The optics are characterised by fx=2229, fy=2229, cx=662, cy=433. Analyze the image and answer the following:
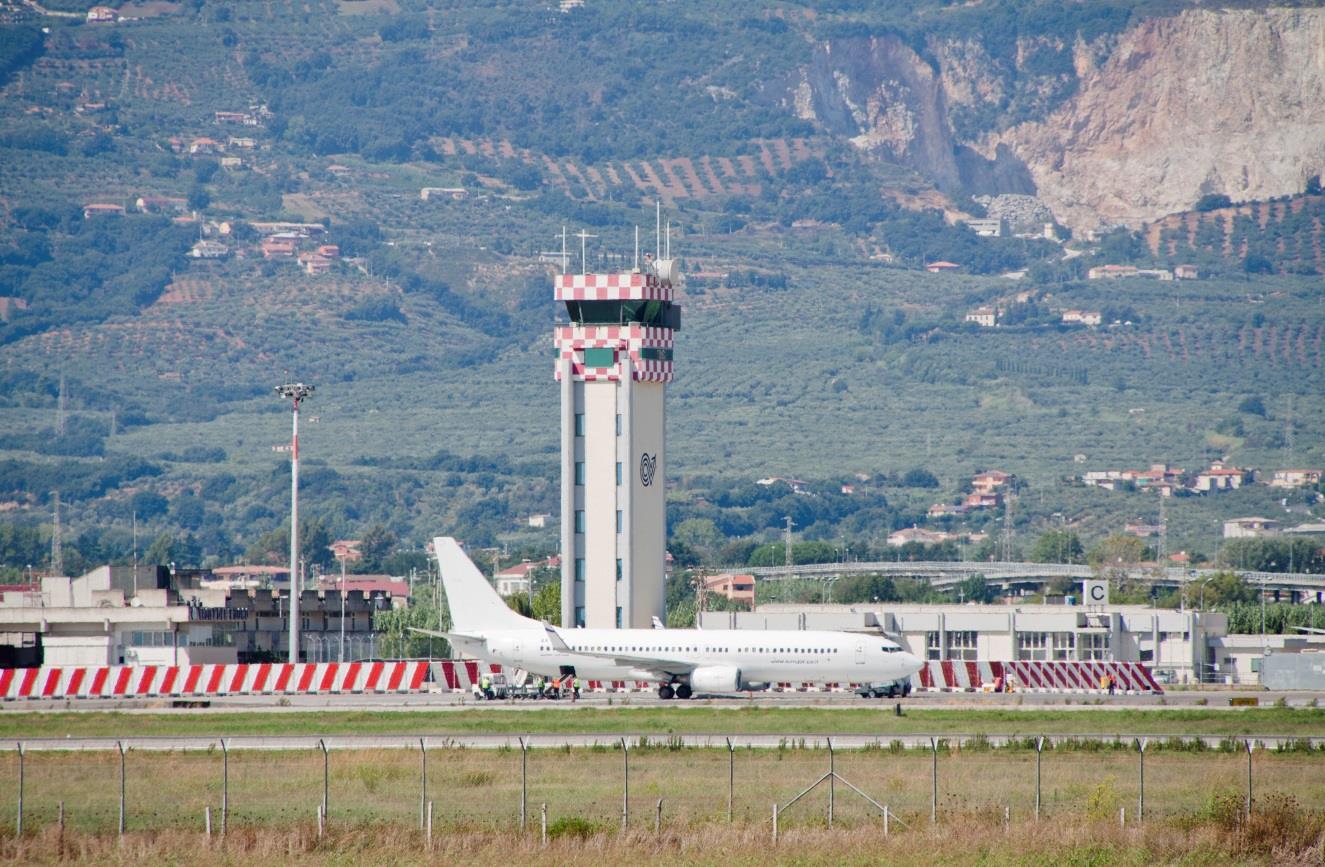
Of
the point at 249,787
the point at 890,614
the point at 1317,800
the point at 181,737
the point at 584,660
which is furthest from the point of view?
the point at 890,614

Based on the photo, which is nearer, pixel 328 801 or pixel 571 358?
pixel 328 801

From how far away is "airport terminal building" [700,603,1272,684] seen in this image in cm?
12044

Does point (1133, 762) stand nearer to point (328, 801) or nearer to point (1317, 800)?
point (1317, 800)

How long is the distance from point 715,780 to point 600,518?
175 feet

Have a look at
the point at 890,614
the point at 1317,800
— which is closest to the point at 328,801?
the point at 1317,800

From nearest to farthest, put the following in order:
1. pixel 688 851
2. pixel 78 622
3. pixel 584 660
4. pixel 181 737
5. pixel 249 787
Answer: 1. pixel 688 851
2. pixel 249 787
3. pixel 181 737
4. pixel 584 660
5. pixel 78 622

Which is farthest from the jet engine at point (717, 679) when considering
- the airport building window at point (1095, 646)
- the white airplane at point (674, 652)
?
the airport building window at point (1095, 646)

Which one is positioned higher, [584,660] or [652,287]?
[652,287]

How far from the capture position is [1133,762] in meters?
61.3

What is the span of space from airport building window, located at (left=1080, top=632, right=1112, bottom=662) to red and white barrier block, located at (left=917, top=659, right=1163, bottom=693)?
21.4 meters

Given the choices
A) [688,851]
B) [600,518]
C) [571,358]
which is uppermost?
[571,358]

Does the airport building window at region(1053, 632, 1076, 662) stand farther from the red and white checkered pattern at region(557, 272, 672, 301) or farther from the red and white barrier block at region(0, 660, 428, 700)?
Result: the red and white barrier block at region(0, 660, 428, 700)

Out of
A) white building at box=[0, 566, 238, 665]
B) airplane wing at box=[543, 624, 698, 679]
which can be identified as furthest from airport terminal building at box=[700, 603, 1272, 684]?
white building at box=[0, 566, 238, 665]

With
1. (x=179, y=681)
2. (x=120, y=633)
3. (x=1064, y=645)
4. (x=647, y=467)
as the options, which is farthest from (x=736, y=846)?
(x=1064, y=645)
